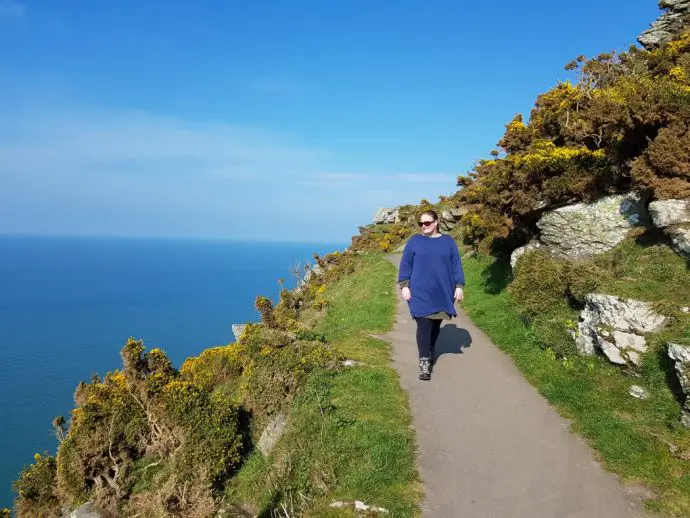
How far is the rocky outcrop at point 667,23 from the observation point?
18016 millimetres

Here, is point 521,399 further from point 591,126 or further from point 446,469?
point 591,126

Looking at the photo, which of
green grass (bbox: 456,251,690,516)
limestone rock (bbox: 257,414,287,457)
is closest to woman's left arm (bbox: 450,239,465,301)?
green grass (bbox: 456,251,690,516)

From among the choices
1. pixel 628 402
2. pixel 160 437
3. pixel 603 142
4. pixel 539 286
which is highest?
pixel 603 142

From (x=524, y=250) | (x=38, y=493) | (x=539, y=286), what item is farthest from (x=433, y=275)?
(x=38, y=493)

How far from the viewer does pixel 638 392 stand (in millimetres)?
7168

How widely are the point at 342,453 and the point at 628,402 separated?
4721mm

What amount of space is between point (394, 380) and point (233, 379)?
6336 millimetres

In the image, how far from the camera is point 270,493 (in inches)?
253

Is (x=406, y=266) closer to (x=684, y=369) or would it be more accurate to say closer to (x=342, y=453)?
(x=342, y=453)

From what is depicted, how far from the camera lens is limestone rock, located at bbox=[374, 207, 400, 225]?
53219 mm

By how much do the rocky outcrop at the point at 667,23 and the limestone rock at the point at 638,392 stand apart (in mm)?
17048

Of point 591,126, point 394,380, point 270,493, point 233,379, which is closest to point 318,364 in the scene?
point 394,380

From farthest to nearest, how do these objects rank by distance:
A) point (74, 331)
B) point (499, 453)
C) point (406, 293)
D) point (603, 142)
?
point (74, 331), point (603, 142), point (406, 293), point (499, 453)

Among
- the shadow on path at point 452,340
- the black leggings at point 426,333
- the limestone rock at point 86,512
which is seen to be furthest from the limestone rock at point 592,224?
the limestone rock at point 86,512
